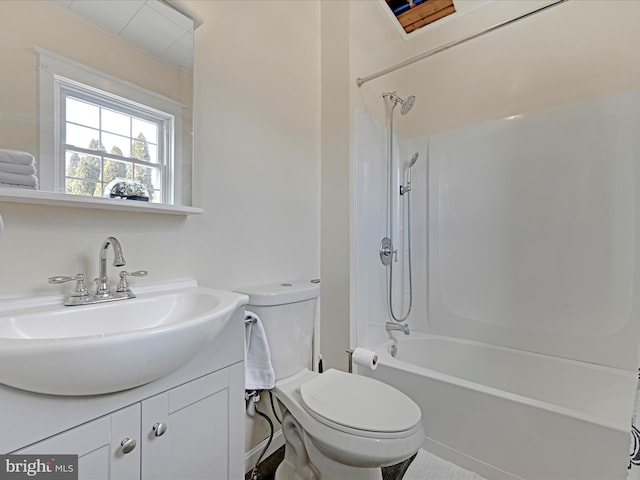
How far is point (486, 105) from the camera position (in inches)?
80.4

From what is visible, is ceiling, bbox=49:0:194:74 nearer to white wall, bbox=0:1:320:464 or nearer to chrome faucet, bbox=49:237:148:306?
white wall, bbox=0:1:320:464

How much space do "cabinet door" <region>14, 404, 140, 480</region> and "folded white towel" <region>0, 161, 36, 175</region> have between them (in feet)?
2.12

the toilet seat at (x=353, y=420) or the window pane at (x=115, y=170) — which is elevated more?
the window pane at (x=115, y=170)

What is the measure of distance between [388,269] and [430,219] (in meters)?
0.51

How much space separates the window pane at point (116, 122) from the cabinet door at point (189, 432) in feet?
2.72

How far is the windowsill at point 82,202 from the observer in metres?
0.75

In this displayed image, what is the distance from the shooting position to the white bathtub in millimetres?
1163

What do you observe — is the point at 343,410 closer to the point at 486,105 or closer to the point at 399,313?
the point at 399,313

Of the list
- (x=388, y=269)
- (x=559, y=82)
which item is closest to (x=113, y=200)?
(x=388, y=269)

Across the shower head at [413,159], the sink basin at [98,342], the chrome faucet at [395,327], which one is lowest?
the chrome faucet at [395,327]

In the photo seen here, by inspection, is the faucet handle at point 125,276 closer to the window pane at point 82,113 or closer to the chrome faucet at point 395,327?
the window pane at point 82,113

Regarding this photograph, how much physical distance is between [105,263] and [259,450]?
1099 millimetres

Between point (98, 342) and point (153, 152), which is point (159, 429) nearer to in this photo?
point (98, 342)

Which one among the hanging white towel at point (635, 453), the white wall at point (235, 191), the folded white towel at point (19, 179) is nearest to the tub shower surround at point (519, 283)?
the white wall at point (235, 191)
